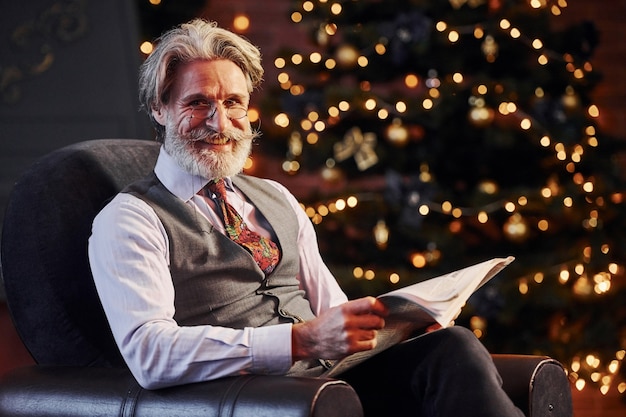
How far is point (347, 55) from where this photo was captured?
3369 mm

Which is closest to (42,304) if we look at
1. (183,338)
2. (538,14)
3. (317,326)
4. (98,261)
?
(98,261)

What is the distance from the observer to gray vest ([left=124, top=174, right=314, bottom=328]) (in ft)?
5.76

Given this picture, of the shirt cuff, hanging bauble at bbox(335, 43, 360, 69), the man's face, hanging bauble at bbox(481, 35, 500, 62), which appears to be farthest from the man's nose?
hanging bauble at bbox(481, 35, 500, 62)

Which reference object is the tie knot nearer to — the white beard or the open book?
the white beard

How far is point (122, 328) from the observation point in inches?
62.9

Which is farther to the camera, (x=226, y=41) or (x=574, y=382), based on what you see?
(x=574, y=382)

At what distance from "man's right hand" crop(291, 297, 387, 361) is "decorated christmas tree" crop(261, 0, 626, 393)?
1.63m

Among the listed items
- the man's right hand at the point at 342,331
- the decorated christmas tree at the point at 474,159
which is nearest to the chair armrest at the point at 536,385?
the man's right hand at the point at 342,331

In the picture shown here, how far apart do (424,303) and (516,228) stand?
183cm

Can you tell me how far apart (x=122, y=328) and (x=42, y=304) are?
0.27m

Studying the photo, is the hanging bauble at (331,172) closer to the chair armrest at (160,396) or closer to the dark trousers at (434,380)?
the dark trousers at (434,380)

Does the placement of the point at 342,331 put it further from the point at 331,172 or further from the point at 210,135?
the point at 331,172

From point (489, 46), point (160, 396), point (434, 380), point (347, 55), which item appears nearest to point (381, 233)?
point (347, 55)

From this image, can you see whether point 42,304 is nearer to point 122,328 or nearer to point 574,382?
point 122,328
